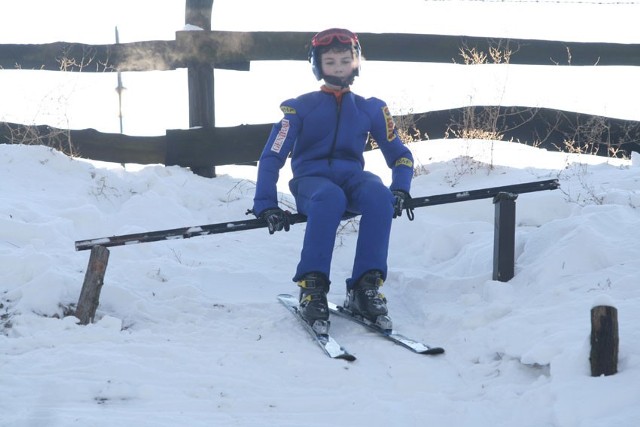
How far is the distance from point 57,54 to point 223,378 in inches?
190

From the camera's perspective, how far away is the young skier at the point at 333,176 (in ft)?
14.5

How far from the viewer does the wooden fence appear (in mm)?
7262

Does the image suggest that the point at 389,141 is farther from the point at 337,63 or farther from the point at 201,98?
the point at 201,98

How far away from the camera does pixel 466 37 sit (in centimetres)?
744

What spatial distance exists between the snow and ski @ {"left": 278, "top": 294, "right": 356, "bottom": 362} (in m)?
0.05

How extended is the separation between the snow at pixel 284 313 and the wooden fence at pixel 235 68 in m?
0.32

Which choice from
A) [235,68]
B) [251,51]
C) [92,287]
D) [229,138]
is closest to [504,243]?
[92,287]

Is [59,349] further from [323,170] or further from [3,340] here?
[323,170]

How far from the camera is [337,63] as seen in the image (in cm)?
486

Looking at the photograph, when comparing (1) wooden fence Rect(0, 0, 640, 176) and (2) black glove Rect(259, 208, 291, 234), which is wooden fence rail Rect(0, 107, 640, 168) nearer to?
(1) wooden fence Rect(0, 0, 640, 176)

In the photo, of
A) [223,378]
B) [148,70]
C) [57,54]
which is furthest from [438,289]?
[57,54]

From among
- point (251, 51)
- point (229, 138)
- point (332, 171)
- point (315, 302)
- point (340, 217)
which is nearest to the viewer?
point (315, 302)

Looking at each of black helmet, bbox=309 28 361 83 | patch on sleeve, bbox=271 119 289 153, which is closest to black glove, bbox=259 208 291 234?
patch on sleeve, bbox=271 119 289 153

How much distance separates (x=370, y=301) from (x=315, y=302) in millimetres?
304
